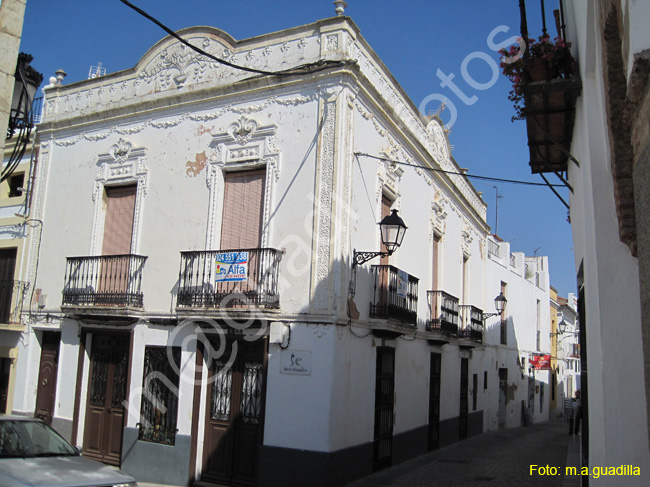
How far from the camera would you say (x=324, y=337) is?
924cm

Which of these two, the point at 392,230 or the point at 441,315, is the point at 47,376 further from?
the point at 441,315

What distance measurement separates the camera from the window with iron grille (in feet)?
34.2

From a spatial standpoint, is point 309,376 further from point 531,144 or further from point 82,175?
point 82,175

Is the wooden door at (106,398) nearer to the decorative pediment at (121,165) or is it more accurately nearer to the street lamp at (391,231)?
the decorative pediment at (121,165)

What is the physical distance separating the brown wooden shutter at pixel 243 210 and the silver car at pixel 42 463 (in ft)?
14.1

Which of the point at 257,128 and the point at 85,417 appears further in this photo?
the point at 85,417

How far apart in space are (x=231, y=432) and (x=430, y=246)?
684cm

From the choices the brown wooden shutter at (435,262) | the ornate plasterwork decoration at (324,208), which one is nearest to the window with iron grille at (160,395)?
the ornate plasterwork decoration at (324,208)

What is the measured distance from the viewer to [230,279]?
32.1 ft

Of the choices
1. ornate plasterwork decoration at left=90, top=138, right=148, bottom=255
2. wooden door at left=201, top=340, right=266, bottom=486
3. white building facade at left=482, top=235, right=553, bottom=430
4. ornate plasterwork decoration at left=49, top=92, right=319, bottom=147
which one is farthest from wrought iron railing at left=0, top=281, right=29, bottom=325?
white building facade at left=482, top=235, right=553, bottom=430

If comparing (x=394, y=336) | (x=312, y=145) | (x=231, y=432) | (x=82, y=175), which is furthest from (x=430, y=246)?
(x=82, y=175)

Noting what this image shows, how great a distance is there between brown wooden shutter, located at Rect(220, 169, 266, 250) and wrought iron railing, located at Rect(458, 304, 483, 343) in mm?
7694

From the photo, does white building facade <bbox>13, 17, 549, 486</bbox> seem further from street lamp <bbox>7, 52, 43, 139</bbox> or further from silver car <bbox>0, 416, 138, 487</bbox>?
street lamp <bbox>7, 52, 43, 139</bbox>

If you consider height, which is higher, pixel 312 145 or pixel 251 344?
pixel 312 145
